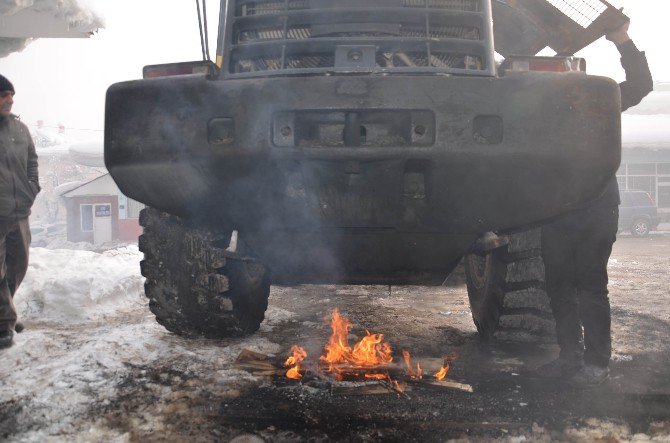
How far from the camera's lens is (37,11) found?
6855mm

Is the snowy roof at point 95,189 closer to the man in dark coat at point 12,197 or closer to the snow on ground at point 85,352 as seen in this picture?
the snow on ground at point 85,352

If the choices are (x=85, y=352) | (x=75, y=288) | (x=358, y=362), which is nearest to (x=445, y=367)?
(x=358, y=362)

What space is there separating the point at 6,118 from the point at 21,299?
1.77 meters

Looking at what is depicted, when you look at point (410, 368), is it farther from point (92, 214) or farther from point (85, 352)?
point (92, 214)

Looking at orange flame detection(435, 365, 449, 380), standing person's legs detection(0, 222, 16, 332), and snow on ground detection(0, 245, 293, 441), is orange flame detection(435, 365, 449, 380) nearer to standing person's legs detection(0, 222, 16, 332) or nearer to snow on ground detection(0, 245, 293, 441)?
snow on ground detection(0, 245, 293, 441)

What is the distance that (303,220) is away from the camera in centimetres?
234

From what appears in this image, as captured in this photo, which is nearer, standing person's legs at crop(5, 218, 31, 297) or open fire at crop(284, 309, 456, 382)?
open fire at crop(284, 309, 456, 382)

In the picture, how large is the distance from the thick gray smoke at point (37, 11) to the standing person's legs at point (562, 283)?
667 centimetres

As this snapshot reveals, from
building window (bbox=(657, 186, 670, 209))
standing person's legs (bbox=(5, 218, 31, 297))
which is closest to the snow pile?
standing person's legs (bbox=(5, 218, 31, 297))

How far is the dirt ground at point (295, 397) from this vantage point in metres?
2.04

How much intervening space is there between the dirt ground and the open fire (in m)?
0.11

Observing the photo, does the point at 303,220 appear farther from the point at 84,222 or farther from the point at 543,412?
the point at 84,222

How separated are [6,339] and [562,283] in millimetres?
3593

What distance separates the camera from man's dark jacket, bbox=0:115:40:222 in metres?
3.52
